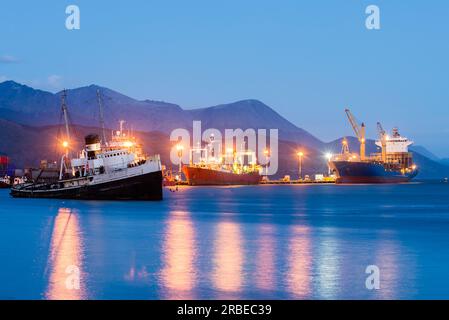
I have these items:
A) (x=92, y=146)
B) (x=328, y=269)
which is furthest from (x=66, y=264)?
(x=92, y=146)

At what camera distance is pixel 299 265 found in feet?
100

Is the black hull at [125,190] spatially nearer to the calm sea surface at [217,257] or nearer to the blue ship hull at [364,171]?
the calm sea surface at [217,257]

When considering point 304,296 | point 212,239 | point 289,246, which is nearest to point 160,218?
point 212,239

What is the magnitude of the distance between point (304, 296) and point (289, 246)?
15421 millimetres

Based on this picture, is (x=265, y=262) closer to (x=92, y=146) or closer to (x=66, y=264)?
(x=66, y=264)

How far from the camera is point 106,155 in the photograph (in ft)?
257

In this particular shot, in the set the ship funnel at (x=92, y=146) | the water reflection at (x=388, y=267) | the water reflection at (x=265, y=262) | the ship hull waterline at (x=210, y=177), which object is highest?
the ship funnel at (x=92, y=146)

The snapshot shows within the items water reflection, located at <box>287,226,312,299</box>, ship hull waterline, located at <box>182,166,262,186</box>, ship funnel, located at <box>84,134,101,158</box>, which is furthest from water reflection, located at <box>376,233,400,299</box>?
ship hull waterline, located at <box>182,166,262,186</box>

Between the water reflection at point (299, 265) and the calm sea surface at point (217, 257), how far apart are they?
0.04 m

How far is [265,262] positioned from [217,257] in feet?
9.00

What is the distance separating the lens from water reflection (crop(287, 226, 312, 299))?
24.5m

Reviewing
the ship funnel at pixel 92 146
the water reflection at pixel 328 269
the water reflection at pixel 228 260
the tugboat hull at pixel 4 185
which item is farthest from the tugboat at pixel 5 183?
the water reflection at pixel 328 269

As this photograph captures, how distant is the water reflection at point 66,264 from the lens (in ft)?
77.8
